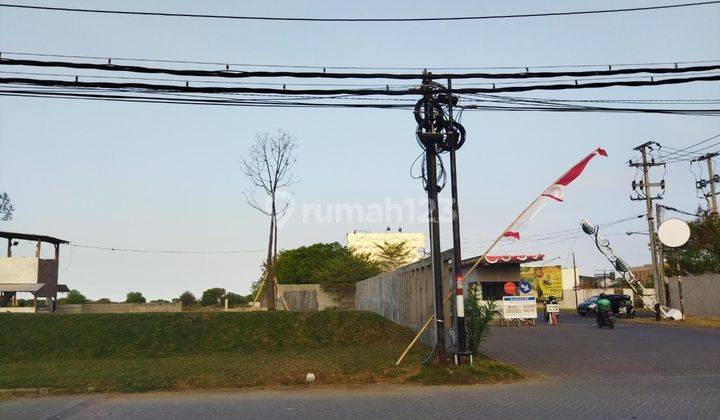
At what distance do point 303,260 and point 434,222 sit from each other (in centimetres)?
6333

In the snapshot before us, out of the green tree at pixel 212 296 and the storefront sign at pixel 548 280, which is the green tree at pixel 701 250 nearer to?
the storefront sign at pixel 548 280

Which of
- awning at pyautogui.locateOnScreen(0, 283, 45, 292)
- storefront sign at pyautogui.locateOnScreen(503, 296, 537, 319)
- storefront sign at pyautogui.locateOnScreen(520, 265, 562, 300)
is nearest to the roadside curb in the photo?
storefront sign at pyautogui.locateOnScreen(503, 296, 537, 319)

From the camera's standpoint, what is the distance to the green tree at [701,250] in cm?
4859

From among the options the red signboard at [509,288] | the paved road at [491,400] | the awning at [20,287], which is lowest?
the paved road at [491,400]

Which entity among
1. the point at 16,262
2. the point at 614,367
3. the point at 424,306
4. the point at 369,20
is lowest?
the point at 614,367

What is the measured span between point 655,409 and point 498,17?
29.3 feet

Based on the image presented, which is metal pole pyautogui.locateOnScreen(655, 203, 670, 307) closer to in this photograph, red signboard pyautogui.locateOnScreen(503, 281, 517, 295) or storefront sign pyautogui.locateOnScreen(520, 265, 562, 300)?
red signboard pyautogui.locateOnScreen(503, 281, 517, 295)

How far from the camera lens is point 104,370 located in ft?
51.2

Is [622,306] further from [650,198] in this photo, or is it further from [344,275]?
[344,275]

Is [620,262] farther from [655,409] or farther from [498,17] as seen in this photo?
[655,409]

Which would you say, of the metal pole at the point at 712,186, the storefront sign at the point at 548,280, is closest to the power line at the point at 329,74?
the metal pole at the point at 712,186

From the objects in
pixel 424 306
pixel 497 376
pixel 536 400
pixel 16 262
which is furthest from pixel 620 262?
pixel 16 262

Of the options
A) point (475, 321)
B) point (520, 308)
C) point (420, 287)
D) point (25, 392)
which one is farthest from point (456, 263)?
point (520, 308)

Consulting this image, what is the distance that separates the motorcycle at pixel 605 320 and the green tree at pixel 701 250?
21.1m
